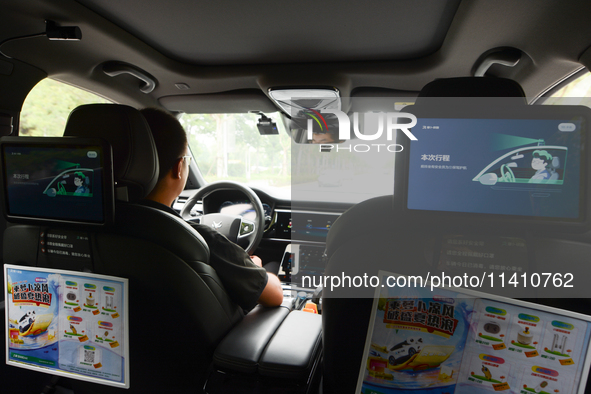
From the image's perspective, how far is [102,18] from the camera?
1.69 m

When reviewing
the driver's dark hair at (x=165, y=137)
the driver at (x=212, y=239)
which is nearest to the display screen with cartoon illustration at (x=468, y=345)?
the driver at (x=212, y=239)

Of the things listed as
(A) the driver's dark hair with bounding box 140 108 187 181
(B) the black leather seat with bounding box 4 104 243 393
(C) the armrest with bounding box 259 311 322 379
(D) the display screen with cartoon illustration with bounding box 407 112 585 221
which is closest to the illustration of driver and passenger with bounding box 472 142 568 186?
(D) the display screen with cartoon illustration with bounding box 407 112 585 221

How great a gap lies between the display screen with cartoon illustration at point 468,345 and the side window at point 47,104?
2.04m

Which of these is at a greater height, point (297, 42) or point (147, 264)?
point (297, 42)

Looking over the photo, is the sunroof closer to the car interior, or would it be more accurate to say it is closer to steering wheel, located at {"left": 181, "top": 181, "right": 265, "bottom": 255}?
the car interior

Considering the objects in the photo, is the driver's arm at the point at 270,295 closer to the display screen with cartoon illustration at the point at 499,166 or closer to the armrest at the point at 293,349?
the armrest at the point at 293,349

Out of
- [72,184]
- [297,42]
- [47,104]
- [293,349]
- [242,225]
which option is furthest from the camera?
[242,225]

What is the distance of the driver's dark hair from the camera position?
1.51 m

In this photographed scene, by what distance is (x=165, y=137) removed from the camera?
1.52 metres

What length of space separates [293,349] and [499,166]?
882 millimetres

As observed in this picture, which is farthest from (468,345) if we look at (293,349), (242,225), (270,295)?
(242,225)

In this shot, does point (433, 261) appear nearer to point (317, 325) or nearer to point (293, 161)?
point (317, 325)

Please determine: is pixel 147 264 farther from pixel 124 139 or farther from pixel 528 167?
pixel 528 167

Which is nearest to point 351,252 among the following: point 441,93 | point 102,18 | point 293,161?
point 441,93
